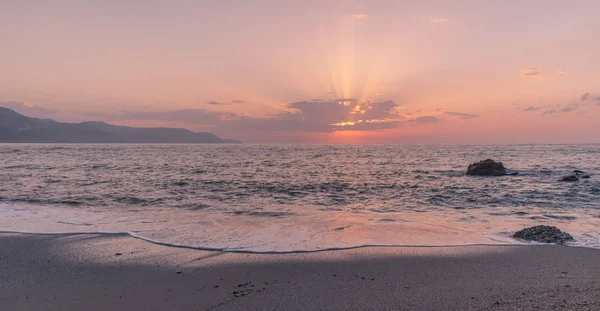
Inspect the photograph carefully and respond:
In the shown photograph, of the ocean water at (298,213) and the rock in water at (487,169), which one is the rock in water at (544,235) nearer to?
the ocean water at (298,213)

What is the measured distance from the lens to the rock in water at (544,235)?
9.12m

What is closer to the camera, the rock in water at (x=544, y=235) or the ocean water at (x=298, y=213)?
the rock in water at (x=544, y=235)

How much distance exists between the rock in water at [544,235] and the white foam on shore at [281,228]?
0.30 metres

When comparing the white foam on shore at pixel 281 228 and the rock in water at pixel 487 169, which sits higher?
the rock in water at pixel 487 169

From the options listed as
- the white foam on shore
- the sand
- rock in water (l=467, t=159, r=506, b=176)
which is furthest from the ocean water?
rock in water (l=467, t=159, r=506, b=176)

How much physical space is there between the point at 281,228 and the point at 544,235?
291 inches

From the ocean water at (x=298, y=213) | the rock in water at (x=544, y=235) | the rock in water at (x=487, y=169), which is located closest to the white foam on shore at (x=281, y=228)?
the ocean water at (x=298, y=213)

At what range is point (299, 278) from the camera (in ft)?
21.5

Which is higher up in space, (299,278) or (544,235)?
(544,235)

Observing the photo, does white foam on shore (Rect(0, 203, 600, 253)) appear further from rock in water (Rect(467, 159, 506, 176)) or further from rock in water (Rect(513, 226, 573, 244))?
rock in water (Rect(467, 159, 506, 176))

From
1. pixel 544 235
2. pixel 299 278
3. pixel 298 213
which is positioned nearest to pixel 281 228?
pixel 298 213

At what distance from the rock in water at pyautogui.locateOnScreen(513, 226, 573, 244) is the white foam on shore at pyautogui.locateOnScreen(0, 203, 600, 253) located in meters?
0.30

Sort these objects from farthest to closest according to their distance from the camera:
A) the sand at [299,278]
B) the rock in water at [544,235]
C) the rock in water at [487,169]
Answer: the rock in water at [487,169] < the rock in water at [544,235] < the sand at [299,278]

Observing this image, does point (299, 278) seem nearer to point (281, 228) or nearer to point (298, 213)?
point (281, 228)
